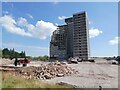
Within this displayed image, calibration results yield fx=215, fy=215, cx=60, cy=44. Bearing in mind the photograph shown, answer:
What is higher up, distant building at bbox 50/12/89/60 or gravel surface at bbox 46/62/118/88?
distant building at bbox 50/12/89/60

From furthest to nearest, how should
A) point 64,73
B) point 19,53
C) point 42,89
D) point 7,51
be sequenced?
point 19,53 < point 7,51 < point 64,73 < point 42,89

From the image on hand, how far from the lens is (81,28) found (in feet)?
457

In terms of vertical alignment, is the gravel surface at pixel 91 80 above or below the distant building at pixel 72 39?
below

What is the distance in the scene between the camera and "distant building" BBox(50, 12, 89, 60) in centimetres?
13640

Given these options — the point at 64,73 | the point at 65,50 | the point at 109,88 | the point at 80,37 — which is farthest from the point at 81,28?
the point at 109,88

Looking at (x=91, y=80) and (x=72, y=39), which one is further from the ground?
(x=72, y=39)

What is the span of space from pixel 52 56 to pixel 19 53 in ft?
116

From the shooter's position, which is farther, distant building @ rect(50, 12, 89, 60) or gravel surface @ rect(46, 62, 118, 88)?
distant building @ rect(50, 12, 89, 60)

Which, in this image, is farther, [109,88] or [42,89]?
[109,88]

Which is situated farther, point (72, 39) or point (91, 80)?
point (72, 39)

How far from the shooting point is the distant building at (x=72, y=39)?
136 meters

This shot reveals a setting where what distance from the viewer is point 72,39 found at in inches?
5699

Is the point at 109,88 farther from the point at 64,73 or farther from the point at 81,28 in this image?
the point at 81,28

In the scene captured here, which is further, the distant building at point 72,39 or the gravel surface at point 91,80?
the distant building at point 72,39
